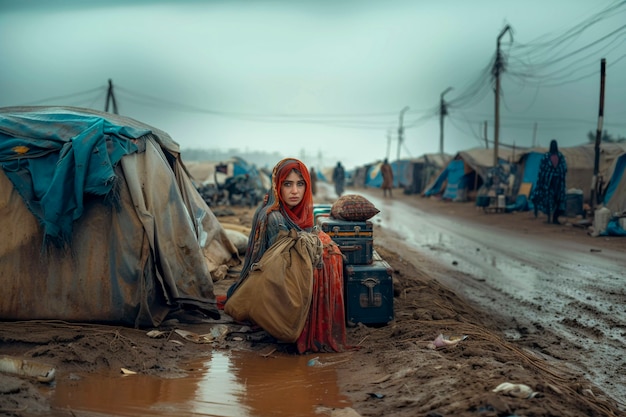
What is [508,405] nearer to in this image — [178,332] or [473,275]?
[178,332]

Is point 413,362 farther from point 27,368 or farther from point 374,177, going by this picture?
point 374,177

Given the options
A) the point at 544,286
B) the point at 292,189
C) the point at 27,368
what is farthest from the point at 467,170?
the point at 27,368

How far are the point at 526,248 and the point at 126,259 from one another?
8.86 m

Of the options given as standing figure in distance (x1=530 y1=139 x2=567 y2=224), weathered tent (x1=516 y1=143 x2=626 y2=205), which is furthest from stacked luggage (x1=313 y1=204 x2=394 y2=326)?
weathered tent (x1=516 y1=143 x2=626 y2=205)

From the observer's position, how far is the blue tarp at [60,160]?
466 cm

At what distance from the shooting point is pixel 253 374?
4.03m

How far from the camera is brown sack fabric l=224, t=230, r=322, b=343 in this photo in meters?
4.37

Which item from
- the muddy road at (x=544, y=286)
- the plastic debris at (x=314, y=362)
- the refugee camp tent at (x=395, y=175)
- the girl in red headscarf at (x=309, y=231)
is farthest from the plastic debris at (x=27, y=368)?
the refugee camp tent at (x=395, y=175)

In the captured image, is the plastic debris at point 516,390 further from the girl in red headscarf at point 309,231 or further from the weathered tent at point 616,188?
the weathered tent at point 616,188

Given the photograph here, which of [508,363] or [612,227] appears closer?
[508,363]

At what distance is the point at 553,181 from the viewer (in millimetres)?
15852

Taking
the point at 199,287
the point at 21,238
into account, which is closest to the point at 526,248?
the point at 199,287

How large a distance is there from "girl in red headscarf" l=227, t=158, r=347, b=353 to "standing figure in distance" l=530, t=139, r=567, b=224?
42.3 ft

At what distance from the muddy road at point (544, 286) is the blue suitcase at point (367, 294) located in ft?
4.35
